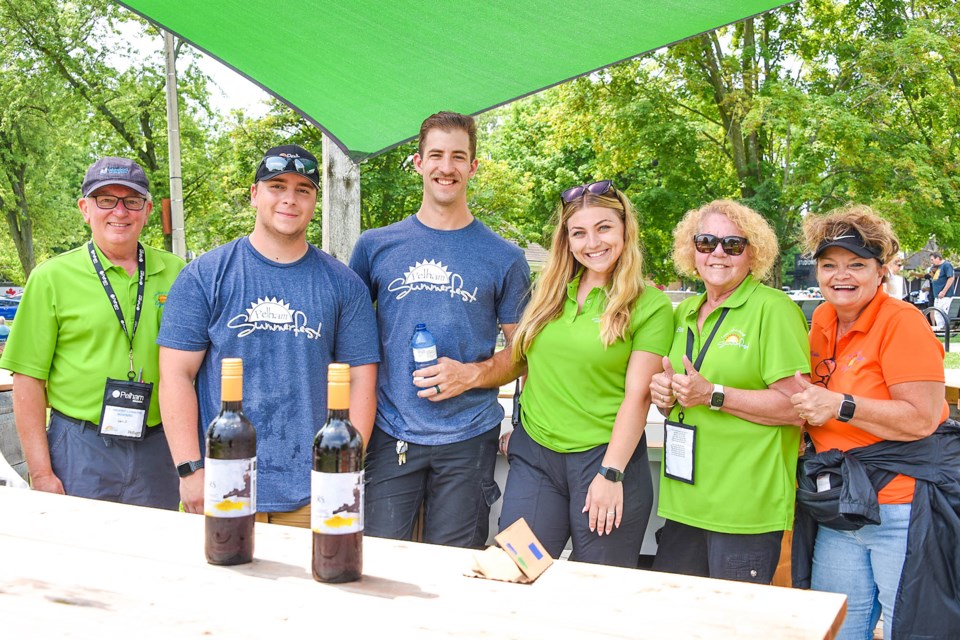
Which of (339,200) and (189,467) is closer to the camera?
(189,467)

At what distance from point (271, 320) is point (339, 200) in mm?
3175

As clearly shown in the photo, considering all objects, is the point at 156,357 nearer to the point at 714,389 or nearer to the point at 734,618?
the point at 714,389

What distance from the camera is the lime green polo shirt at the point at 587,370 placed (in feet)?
7.82

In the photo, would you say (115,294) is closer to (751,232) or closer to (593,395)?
(593,395)

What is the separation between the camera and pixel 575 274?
2.61m

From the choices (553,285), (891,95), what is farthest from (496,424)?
(891,95)

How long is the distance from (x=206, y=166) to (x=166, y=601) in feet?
60.2

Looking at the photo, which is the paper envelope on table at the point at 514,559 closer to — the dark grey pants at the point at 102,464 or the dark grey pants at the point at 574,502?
the dark grey pants at the point at 574,502

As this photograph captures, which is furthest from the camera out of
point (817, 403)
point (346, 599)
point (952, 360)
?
point (952, 360)

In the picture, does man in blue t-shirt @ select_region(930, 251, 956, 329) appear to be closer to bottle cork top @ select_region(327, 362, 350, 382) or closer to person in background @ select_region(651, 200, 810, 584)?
person in background @ select_region(651, 200, 810, 584)

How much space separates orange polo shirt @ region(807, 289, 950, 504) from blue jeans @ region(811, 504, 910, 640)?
9cm

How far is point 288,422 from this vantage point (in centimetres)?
236

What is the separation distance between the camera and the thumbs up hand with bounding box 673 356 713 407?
86.3 inches

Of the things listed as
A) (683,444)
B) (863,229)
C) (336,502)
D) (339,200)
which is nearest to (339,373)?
(336,502)
